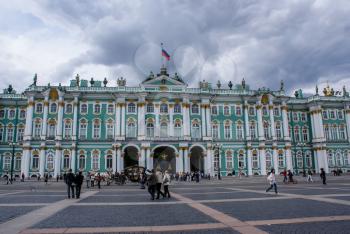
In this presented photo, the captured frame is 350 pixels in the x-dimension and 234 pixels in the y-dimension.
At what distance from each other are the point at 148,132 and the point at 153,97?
22.5 feet

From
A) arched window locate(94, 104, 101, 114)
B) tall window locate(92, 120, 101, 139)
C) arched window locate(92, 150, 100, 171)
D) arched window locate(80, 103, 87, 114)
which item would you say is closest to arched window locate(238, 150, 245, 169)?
arched window locate(92, 150, 100, 171)

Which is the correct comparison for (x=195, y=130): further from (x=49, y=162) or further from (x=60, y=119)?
(x=49, y=162)

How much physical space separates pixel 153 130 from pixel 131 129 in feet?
13.7

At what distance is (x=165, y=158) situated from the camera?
5803 centimetres

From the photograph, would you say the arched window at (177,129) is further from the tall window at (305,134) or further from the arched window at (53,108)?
the tall window at (305,134)

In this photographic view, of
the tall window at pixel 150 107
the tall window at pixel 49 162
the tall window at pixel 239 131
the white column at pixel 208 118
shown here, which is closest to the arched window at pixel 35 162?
the tall window at pixel 49 162

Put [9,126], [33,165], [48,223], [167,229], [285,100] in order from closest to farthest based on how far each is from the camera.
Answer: [167,229], [48,223], [33,165], [9,126], [285,100]

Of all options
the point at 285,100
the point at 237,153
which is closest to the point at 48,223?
the point at 237,153

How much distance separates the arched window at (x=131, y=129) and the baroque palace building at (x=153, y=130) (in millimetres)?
190

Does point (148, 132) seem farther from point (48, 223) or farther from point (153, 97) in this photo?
point (48, 223)

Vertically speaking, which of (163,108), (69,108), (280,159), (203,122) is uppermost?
(69,108)

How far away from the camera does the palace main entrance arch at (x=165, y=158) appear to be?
5653cm

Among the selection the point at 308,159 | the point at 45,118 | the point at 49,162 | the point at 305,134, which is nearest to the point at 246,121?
the point at 305,134

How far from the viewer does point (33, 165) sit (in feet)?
177
